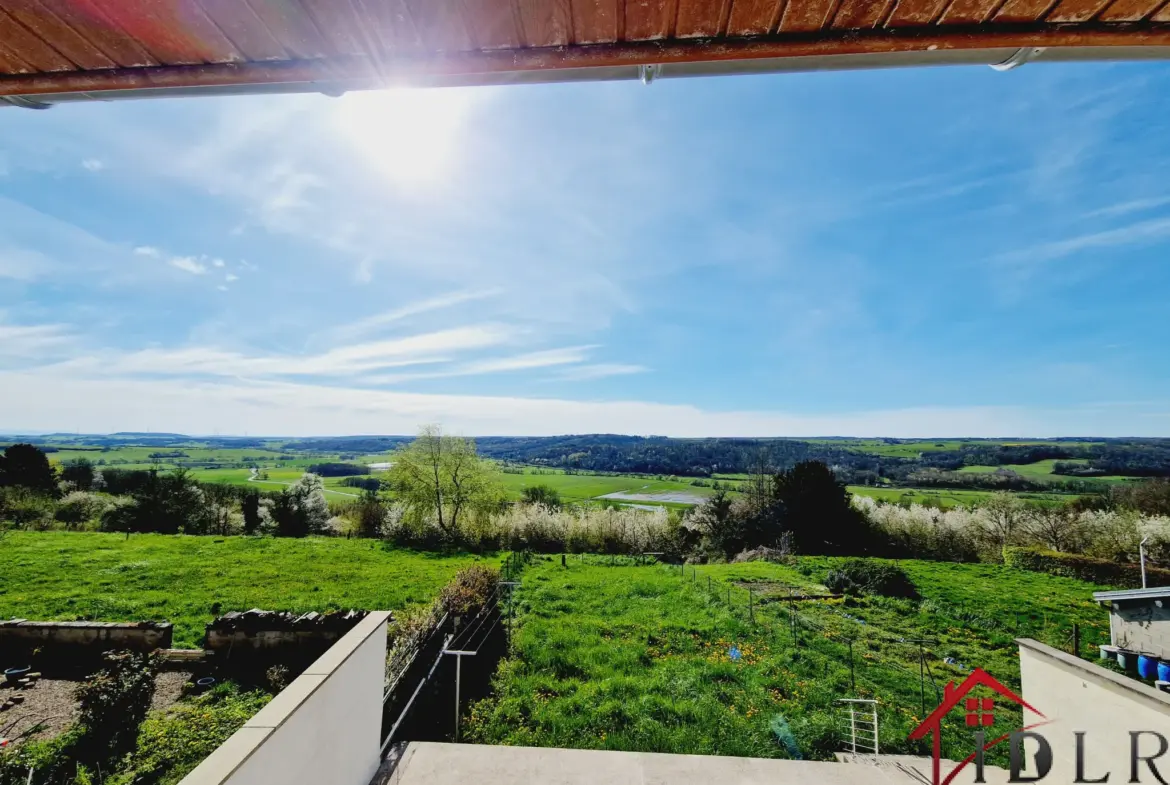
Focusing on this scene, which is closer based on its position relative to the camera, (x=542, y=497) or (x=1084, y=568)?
(x=1084, y=568)

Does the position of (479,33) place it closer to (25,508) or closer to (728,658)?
(728,658)

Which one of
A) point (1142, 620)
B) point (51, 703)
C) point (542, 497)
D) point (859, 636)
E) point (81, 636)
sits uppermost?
point (81, 636)

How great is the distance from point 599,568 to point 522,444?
86.5 m

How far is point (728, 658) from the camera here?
28.5ft

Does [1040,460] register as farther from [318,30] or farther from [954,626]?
[318,30]

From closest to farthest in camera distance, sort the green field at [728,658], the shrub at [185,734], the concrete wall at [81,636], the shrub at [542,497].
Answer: the shrub at [185,734], the green field at [728,658], the concrete wall at [81,636], the shrub at [542,497]

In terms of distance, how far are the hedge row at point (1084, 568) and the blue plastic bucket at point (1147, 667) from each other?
13.9 metres

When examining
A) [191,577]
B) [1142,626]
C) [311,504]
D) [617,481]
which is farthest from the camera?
[617,481]

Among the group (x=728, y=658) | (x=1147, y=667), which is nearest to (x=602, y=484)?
(x=1147, y=667)

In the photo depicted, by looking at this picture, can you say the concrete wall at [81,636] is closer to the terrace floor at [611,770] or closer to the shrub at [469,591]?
the shrub at [469,591]

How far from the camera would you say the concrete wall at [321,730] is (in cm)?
257

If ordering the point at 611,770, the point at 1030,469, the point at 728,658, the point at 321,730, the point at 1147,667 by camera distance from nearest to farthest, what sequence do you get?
the point at 321,730 → the point at 611,770 → the point at 728,658 → the point at 1147,667 → the point at 1030,469

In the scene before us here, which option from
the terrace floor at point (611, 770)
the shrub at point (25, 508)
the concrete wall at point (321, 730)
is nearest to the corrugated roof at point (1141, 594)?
the terrace floor at point (611, 770)

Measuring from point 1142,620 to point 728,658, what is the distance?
11.4 m
